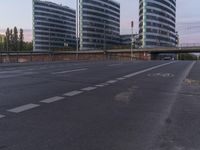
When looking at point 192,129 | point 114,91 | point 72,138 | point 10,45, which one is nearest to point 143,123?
point 192,129

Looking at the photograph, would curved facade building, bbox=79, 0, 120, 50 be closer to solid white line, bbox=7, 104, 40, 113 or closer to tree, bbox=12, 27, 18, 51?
tree, bbox=12, 27, 18, 51

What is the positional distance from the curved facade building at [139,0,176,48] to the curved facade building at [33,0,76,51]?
3768 centimetres

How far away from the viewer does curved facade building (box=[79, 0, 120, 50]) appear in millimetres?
161500

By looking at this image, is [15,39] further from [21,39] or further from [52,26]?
[52,26]

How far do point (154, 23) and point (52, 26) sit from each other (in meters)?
54.5

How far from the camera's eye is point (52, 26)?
175 m

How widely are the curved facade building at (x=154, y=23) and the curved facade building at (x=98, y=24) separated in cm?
1904

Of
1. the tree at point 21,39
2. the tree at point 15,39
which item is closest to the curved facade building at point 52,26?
the tree at point 21,39

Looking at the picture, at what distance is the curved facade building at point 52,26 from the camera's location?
553 ft

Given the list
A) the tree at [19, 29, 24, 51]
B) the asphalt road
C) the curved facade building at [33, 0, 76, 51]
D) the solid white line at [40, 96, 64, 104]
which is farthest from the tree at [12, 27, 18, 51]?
the solid white line at [40, 96, 64, 104]

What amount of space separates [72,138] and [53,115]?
165 cm

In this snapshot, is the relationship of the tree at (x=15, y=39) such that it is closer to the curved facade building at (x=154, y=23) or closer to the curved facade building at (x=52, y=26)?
the curved facade building at (x=52, y=26)

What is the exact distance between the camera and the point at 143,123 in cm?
633

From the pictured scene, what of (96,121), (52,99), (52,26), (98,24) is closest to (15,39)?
(52,26)
